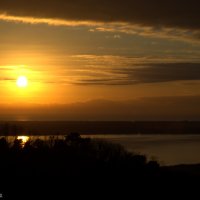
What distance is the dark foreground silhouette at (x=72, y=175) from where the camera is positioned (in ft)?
54.1

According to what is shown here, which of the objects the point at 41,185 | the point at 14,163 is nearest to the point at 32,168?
the point at 14,163

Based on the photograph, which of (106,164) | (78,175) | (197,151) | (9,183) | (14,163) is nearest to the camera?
(9,183)

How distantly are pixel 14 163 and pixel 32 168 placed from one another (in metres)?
1.13

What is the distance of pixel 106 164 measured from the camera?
21.9 meters

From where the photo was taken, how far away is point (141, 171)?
20.3 m

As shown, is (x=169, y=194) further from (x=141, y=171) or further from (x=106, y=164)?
(x=106, y=164)

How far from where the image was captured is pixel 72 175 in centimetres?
1881

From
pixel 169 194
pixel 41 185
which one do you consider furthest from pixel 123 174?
pixel 41 185

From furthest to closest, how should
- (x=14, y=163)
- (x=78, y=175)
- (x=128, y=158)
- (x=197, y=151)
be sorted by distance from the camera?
(x=197, y=151) → (x=128, y=158) → (x=14, y=163) → (x=78, y=175)

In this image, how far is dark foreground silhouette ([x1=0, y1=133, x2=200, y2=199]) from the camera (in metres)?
16.5

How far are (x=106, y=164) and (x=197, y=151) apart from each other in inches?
1163

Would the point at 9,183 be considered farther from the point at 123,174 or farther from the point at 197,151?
the point at 197,151

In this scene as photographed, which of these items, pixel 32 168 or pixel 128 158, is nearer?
pixel 32 168

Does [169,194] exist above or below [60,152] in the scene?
below
